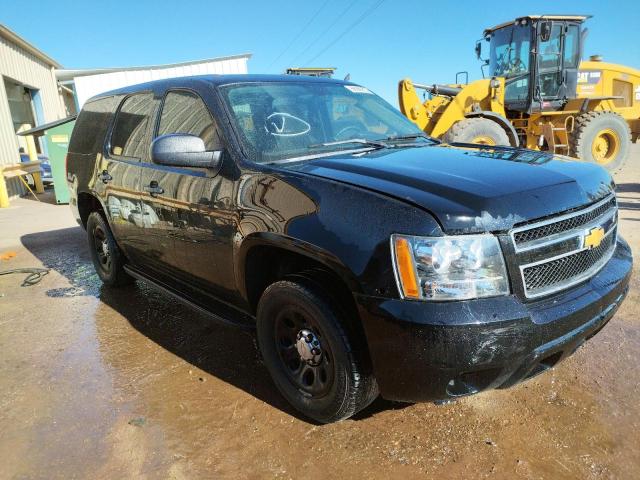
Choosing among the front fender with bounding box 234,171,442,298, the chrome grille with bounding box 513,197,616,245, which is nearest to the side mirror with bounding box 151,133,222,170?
the front fender with bounding box 234,171,442,298

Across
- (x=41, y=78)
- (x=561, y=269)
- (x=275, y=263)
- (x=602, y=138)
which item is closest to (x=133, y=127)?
(x=275, y=263)

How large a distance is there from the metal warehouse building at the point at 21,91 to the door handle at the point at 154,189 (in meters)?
12.2

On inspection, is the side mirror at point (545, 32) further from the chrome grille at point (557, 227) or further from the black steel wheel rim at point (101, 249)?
the black steel wheel rim at point (101, 249)

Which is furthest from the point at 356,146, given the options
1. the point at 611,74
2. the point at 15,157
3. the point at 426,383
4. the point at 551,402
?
the point at 15,157

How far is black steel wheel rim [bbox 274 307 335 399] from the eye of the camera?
2.43 metres

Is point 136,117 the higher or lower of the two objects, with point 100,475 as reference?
higher

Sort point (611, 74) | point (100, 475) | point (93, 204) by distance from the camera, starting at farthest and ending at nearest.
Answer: point (611, 74), point (93, 204), point (100, 475)

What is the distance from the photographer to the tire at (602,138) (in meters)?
10.5

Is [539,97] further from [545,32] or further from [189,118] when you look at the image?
[189,118]

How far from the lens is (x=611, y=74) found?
38.8 ft

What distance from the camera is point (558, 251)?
2.16 metres

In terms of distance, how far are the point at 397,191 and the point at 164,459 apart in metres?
1.77

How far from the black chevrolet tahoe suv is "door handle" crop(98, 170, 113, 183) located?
619 millimetres

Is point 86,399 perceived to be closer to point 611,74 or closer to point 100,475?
point 100,475
